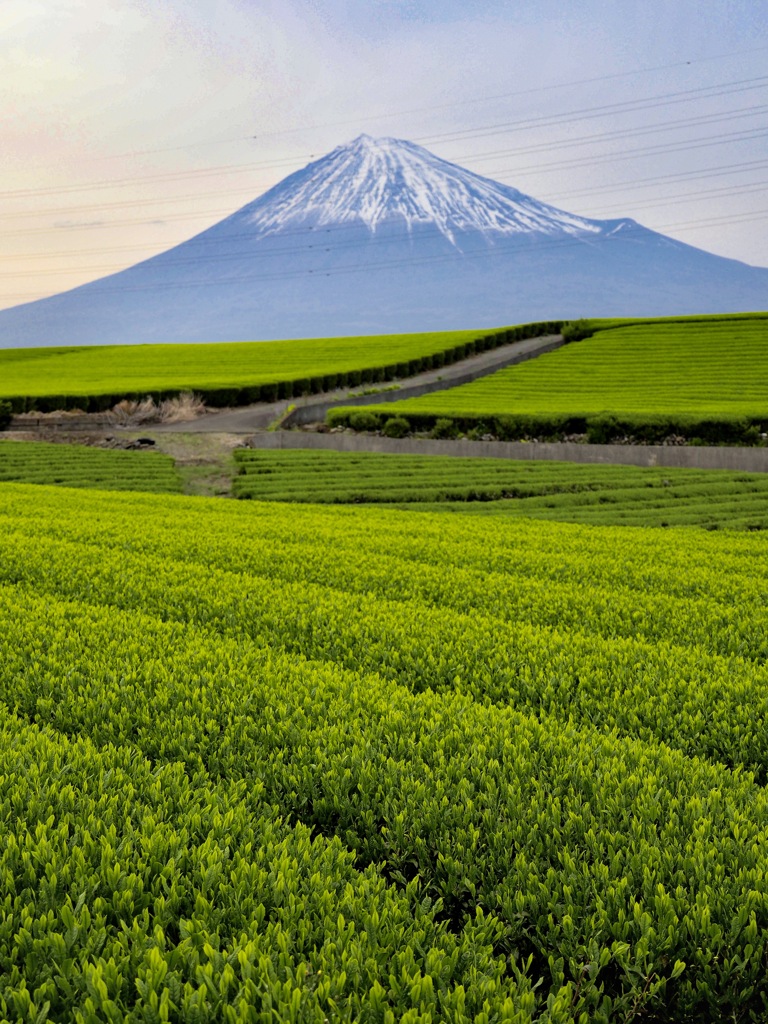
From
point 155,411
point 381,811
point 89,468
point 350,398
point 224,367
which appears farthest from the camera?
point 224,367

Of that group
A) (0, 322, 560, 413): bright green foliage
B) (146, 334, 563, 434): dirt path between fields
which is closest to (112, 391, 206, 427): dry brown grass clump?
(146, 334, 563, 434): dirt path between fields

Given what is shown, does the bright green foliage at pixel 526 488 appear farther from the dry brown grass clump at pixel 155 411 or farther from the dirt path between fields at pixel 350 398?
the dry brown grass clump at pixel 155 411

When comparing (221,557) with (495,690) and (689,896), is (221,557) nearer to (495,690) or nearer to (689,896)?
(495,690)

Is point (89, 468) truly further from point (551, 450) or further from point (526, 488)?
point (551, 450)

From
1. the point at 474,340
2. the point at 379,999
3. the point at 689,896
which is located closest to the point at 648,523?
the point at 689,896

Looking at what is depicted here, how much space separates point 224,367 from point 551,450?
4125 cm

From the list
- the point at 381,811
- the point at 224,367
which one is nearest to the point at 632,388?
the point at 224,367

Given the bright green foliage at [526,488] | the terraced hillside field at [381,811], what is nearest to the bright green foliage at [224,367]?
the bright green foliage at [526,488]

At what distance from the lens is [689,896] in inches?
124

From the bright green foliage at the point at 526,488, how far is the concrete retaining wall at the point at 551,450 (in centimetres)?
242

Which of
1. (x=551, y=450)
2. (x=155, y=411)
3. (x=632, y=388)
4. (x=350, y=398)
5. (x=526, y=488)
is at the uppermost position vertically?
(x=350, y=398)

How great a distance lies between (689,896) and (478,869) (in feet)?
2.88

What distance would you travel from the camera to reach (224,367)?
6456 cm

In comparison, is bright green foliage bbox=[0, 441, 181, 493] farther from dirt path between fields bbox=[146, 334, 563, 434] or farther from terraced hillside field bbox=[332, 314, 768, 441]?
terraced hillside field bbox=[332, 314, 768, 441]
